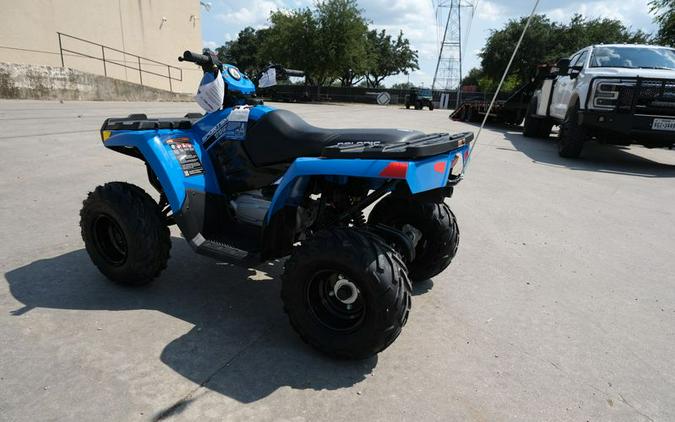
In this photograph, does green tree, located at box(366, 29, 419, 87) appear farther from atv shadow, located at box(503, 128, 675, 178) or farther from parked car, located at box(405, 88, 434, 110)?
atv shadow, located at box(503, 128, 675, 178)

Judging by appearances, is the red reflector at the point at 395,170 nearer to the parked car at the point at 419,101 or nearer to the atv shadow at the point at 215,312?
the atv shadow at the point at 215,312

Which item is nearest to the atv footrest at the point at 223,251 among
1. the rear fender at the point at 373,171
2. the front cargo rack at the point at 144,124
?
the rear fender at the point at 373,171

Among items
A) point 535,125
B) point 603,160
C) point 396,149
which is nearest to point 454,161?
point 396,149

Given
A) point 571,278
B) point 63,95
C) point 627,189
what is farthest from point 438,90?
point 571,278

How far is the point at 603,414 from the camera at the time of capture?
2.03 metres

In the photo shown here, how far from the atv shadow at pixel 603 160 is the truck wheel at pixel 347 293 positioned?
7.37 meters

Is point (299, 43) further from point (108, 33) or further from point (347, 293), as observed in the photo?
point (347, 293)

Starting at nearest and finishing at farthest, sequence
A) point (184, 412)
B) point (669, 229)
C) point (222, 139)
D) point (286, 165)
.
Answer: point (184, 412), point (286, 165), point (222, 139), point (669, 229)

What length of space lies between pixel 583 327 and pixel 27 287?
3632 mm

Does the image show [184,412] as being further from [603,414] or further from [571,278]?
[571,278]

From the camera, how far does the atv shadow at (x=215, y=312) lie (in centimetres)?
215

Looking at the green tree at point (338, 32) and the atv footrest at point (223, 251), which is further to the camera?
the green tree at point (338, 32)

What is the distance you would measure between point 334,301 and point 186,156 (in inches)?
56.7

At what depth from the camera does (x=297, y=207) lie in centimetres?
251
